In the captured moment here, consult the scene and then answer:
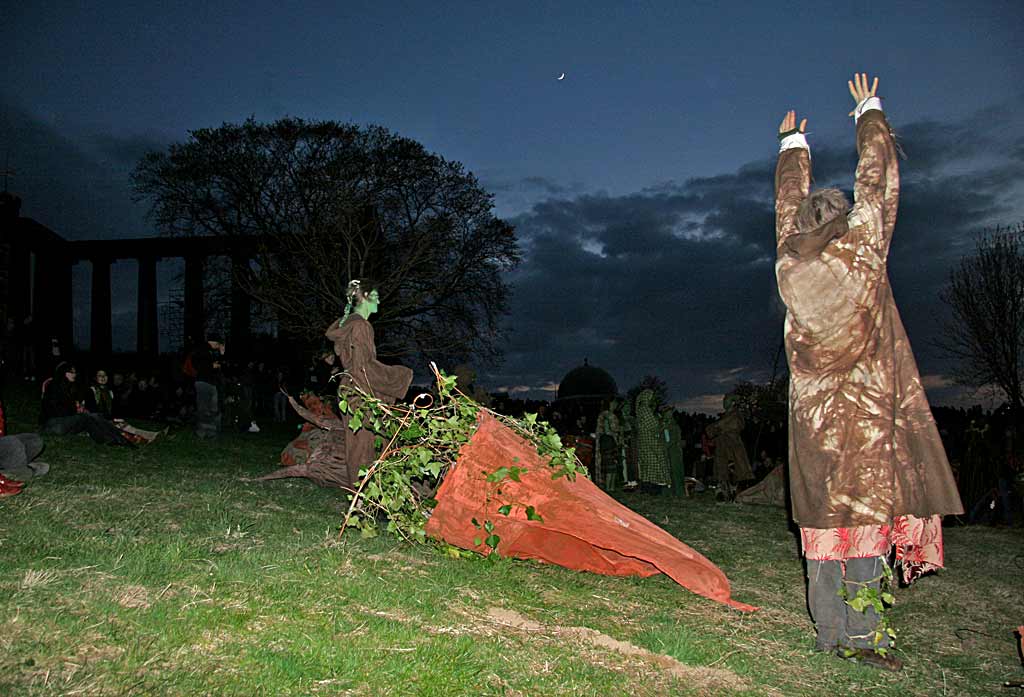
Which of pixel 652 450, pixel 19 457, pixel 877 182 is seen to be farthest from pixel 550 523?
pixel 652 450

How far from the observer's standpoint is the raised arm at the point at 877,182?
4043mm

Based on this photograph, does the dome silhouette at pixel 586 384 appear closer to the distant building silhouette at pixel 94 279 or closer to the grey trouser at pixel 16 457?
the distant building silhouette at pixel 94 279

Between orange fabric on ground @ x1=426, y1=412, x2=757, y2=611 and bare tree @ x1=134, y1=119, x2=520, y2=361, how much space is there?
17.2 metres

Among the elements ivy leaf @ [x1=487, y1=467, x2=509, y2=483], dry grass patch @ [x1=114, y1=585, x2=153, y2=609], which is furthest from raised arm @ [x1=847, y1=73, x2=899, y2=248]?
dry grass patch @ [x1=114, y1=585, x2=153, y2=609]

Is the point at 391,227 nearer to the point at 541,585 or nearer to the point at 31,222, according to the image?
the point at 31,222

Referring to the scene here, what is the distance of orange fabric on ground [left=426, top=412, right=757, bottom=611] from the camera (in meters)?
4.96

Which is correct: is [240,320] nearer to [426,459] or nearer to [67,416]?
[67,416]

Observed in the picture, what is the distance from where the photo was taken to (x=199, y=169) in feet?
95.7

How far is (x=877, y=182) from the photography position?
13.4ft

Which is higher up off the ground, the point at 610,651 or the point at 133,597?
the point at 133,597

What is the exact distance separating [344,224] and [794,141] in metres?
20.2

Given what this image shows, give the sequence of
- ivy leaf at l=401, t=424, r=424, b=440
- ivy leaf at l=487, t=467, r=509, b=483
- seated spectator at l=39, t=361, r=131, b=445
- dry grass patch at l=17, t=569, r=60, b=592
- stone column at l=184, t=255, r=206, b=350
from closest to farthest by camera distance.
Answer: dry grass patch at l=17, t=569, r=60, b=592 < ivy leaf at l=487, t=467, r=509, b=483 < ivy leaf at l=401, t=424, r=424, b=440 < seated spectator at l=39, t=361, r=131, b=445 < stone column at l=184, t=255, r=206, b=350

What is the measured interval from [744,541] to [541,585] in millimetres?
4151

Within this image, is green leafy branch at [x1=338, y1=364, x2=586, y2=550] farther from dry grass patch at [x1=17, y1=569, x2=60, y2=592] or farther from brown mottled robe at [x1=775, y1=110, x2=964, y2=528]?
dry grass patch at [x1=17, y1=569, x2=60, y2=592]
